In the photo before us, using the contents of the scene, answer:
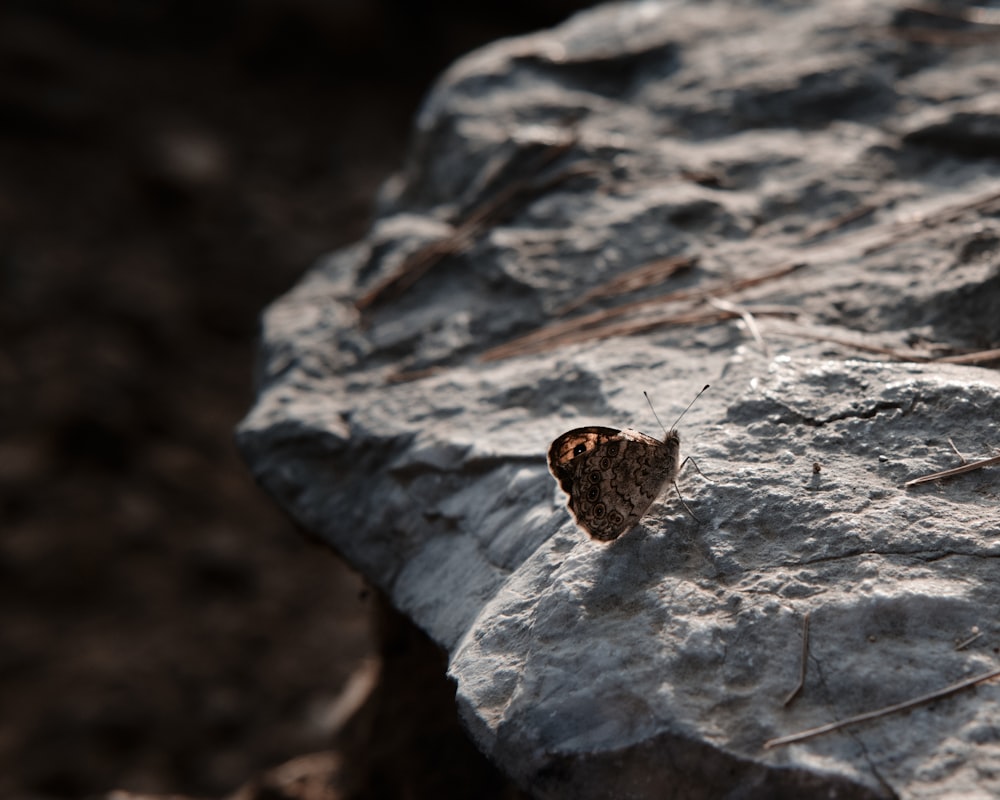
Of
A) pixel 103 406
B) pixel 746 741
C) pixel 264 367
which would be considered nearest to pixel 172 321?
pixel 103 406

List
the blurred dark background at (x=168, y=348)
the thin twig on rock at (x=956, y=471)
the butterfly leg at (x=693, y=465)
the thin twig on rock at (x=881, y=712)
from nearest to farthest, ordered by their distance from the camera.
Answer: the thin twig on rock at (x=881, y=712), the thin twig on rock at (x=956, y=471), the butterfly leg at (x=693, y=465), the blurred dark background at (x=168, y=348)

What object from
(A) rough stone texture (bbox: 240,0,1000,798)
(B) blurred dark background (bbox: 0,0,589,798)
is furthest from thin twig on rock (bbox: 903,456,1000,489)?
(B) blurred dark background (bbox: 0,0,589,798)

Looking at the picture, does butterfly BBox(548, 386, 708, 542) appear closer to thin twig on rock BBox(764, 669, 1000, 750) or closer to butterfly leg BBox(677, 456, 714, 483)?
butterfly leg BBox(677, 456, 714, 483)

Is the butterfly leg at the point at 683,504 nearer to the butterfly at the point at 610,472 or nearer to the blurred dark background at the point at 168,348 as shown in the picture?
the butterfly at the point at 610,472

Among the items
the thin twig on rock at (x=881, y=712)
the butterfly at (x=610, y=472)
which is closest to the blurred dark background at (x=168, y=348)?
the butterfly at (x=610, y=472)

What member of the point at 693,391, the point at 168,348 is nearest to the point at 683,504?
the point at 693,391

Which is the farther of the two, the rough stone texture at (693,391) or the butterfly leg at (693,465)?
the butterfly leg at (693,465)
